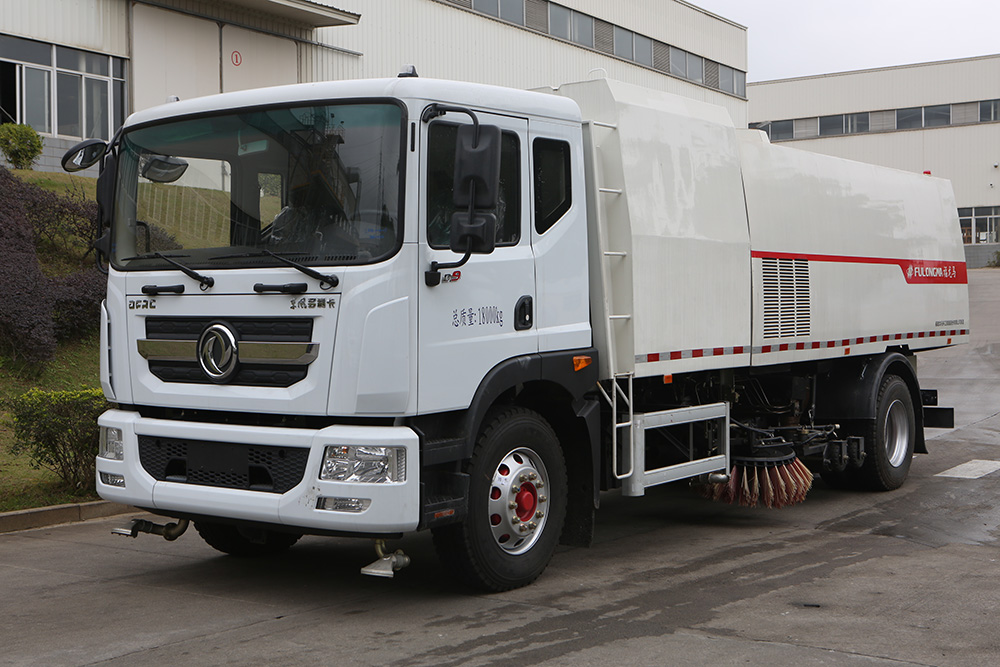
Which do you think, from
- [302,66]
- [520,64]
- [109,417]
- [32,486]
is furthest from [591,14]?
[109,417]

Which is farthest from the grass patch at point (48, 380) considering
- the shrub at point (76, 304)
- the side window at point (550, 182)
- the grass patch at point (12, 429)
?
the side window at point (550, 182)

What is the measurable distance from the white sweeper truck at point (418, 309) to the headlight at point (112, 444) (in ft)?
0.06

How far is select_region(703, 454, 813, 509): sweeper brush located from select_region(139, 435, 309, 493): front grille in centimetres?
414

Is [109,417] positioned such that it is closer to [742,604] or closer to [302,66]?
[742,604]

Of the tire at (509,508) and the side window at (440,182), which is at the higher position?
the side window at (440,182)

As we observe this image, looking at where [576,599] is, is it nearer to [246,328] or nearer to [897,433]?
[246,328]

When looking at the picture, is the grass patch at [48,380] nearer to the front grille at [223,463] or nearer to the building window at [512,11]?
the front grille at [223,463]

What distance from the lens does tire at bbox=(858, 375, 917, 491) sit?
10273 millimetres

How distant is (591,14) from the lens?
33312 mm

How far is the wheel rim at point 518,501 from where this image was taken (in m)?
6.45

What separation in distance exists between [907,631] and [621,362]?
2.37 m

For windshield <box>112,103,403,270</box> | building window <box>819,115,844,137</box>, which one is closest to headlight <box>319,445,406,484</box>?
windshield <box>112,103,403,270</box>

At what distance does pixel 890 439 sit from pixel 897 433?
7.0 inches

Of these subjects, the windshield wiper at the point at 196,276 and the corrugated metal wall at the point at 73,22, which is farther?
the corrugated metal wall at the point at 73,22
